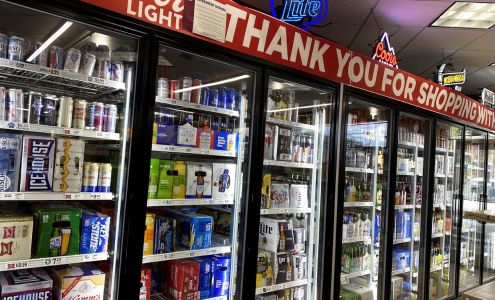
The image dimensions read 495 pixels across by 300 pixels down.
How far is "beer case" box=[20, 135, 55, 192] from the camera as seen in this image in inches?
74.7

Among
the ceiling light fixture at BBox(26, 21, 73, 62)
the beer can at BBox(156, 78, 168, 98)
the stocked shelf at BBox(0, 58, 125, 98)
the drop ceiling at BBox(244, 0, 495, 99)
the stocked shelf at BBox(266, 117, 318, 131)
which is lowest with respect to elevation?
the stocked shelf at BBox(266, 117, 318, 131)

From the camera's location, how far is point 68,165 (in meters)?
2.03

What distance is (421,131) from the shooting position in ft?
15.4

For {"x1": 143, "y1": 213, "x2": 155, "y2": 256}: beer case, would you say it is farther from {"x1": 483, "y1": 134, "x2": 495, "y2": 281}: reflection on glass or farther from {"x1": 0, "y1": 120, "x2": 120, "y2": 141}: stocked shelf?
{"x1": 483, "y1": 134, "x2": 495, "y2": 281}: reflection on glass

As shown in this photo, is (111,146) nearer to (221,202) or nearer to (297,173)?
(221,202)

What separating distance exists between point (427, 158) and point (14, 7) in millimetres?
4350

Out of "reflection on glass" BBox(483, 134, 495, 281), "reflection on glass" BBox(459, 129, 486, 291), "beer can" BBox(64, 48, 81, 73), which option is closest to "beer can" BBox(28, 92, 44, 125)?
"beer can" BBox(64, 48, 81, 73)

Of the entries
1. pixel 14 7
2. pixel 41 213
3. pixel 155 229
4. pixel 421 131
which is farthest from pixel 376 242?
pixel 14 7

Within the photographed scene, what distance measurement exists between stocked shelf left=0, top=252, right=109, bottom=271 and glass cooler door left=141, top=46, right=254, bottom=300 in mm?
314

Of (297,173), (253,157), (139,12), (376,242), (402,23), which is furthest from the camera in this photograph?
(402,23)

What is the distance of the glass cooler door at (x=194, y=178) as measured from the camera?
2410mm

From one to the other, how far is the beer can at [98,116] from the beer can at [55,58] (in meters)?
0.28

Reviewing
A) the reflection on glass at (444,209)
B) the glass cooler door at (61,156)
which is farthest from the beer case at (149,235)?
the reflection on glass at (444,209)

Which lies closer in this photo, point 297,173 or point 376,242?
point 297,173
